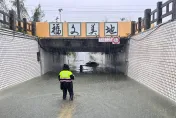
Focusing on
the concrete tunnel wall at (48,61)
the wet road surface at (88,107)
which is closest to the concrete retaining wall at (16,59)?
the wet road surface at (88,107)

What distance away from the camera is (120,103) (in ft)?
27.1

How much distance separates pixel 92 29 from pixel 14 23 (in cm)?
739

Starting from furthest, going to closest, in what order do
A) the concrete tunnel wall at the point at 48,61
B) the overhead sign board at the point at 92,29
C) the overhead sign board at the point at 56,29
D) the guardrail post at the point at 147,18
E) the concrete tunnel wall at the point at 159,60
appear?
the concrete tunnel wall at the point at 48,61 → the overhead sign board at the point at 56,29 → the overhead sign board at the point at 92,29 → the guardrail post at the point at 147,18 → the concrete tunnel wall at the point at 159,60

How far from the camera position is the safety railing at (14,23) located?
13554 millimetres

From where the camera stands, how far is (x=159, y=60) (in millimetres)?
10328

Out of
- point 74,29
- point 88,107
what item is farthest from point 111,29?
point 88,107

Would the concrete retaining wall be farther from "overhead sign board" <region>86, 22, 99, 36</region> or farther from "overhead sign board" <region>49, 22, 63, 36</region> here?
"overhead sign board" <region>86, 22, 99, 36</region>

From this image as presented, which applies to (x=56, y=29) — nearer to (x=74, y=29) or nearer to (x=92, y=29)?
(x=74, y=29)

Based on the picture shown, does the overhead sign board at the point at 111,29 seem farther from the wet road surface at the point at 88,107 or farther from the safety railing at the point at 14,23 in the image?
the wet road surface at the point at 88,107

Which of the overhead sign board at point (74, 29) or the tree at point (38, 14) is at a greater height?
the tree at point (38, 14)

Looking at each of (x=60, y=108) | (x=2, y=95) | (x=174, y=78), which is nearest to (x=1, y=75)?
(x=2, y=95)

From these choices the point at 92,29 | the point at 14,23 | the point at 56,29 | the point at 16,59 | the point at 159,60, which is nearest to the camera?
the point at 159,60

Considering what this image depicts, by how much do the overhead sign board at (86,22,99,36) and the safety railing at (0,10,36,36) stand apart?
463 cm

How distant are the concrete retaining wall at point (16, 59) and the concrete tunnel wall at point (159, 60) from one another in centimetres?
712
